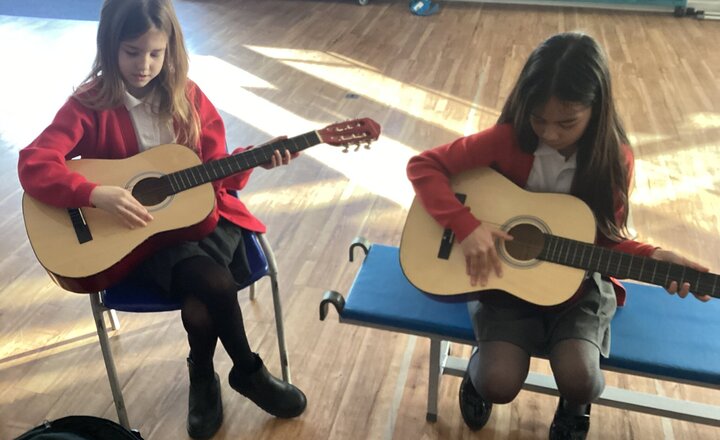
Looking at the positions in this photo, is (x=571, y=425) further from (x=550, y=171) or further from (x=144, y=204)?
(x=144, y=204)

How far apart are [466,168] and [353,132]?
305 millimetres

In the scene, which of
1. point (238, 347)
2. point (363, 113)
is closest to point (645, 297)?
point (238, 347)

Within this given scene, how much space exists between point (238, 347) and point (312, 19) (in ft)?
12.6

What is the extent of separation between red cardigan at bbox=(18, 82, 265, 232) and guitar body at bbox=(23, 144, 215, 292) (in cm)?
4

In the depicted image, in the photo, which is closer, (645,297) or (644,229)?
(645,297)

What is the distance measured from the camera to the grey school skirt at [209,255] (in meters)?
1.62

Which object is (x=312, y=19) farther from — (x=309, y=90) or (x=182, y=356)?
(x=182, y=356)

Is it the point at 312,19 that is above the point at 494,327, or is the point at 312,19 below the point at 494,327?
below

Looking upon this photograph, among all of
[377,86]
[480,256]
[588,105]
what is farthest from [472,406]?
[377,86]

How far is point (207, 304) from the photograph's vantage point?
162 centimetres

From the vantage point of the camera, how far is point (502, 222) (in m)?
1.56

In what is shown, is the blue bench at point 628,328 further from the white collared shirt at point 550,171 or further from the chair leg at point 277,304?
the white collared shirt at point 550,171

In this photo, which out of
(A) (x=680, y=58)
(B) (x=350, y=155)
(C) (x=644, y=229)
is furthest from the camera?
(A) (x=680, y=58)

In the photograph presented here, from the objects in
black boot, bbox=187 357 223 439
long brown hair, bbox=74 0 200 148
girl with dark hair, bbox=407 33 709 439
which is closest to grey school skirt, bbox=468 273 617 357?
girl with dark hair, bbox=407 33 709 439
